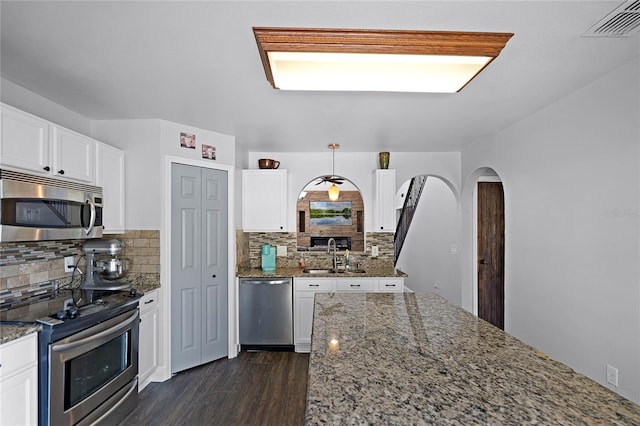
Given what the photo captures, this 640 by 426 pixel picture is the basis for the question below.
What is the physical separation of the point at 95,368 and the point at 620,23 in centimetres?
367

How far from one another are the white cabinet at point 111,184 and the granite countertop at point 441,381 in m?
2.29

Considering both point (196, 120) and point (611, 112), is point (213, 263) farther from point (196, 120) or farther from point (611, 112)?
point (611, 112)

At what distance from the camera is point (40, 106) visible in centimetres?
261

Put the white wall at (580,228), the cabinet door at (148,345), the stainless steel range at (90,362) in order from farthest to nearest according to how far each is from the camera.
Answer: the cabinet door at (148,345) < the white wall at (580,228) < the stainless steel range at (90,362)

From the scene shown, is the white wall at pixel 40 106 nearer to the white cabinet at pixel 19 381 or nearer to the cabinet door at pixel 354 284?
the white cabinet at pixel 19 381

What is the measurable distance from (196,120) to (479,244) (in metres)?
3.78

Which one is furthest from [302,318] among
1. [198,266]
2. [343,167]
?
[343,167]

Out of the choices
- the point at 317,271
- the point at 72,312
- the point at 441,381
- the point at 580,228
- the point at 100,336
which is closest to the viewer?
the point at 441,381

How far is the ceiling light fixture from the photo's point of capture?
4.68ft

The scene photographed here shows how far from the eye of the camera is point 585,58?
2014 mm

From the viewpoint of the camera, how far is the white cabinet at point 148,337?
9.39 feet

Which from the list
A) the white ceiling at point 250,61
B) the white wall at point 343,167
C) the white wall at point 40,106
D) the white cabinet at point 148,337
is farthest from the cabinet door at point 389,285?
the white wall at point 40,106

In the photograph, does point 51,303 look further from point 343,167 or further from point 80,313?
point 343,167

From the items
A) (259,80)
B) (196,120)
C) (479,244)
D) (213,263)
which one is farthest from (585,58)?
(213,263)
